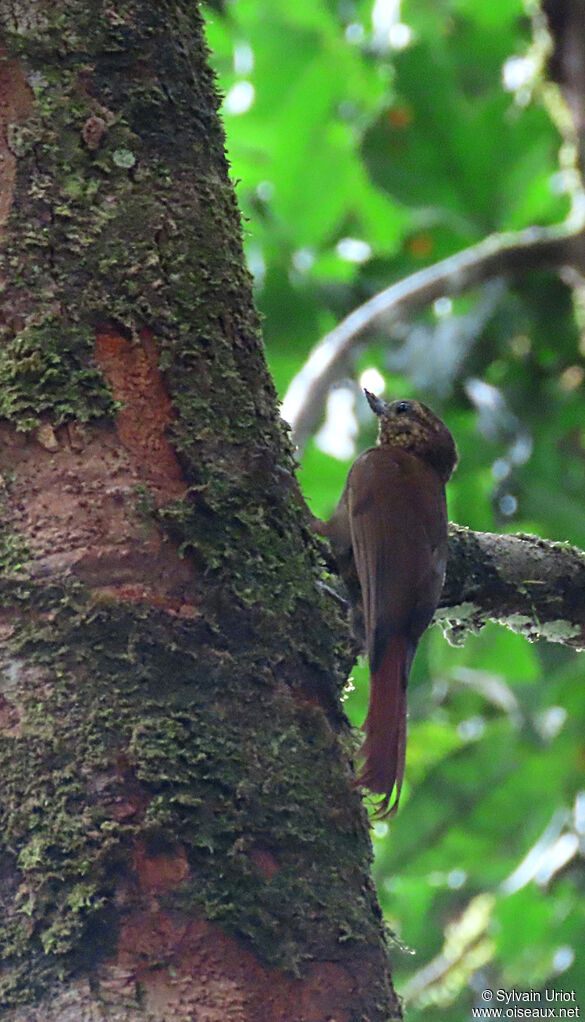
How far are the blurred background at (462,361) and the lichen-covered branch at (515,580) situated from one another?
2.39 meters

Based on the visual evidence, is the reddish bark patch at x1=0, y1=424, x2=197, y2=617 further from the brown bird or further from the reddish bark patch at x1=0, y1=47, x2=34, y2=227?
the brown bird

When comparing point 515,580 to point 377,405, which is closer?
point 515,580

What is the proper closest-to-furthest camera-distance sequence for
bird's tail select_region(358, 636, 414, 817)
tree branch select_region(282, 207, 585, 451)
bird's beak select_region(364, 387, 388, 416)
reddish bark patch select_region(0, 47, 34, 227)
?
1. reddish bark patch select_region(0, 47, 34, 227)
2. bird's tail select_region(358, 636, 414, 817)
3. bird's beak select_region(364, 387, 388, 416)
4. tree branch select_region(282, 207, 585, 451)

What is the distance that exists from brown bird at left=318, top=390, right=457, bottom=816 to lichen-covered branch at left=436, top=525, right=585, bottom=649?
0.04 metres

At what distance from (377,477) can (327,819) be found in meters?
1.94

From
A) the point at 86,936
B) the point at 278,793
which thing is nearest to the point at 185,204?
the point at 278,793

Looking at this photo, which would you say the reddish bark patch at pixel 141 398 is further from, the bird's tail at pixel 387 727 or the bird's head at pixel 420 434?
the bird's head at pixel 420 434

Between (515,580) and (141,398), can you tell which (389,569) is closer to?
(515,580)

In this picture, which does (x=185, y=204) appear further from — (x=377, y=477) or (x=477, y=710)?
(x=477, y=710)

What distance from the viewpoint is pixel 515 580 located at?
2.73 meters

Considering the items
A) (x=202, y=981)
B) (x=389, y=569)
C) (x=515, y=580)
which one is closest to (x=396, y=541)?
(x=389, y=569)

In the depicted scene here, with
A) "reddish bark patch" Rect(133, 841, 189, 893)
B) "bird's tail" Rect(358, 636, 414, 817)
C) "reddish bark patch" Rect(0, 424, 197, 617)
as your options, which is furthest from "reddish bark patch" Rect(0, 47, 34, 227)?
"bird's tail" Rect(358, 636, 414, 817)

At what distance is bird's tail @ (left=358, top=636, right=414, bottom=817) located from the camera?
2361 mm

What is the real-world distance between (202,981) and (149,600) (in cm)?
49
